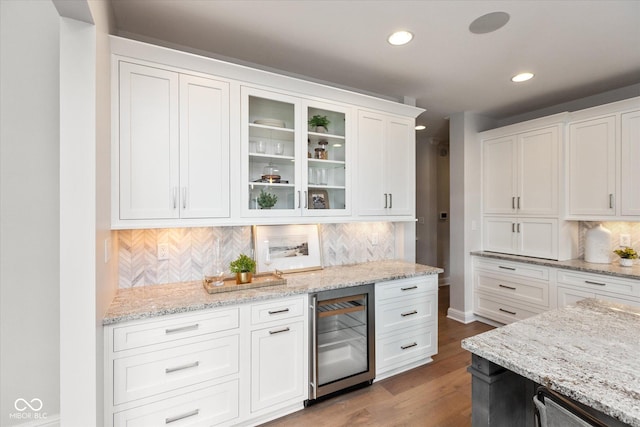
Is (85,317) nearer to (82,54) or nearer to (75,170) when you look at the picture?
(75,170)

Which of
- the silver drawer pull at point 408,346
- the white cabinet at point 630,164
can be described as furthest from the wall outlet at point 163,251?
the white cabinet at point 630,164

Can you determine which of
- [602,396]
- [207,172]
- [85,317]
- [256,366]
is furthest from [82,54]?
[602,396]

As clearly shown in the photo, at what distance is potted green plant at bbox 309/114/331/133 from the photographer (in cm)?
260

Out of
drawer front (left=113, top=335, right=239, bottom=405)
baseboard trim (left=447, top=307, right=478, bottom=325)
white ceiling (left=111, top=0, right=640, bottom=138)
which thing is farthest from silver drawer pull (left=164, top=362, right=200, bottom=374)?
baseboard trim (left=447, top=307, right=478, bottom=325)

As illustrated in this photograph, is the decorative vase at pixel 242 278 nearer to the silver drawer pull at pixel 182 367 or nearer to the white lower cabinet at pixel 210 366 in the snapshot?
the white lower cabinet at pixel 210 366

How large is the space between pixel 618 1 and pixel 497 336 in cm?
218

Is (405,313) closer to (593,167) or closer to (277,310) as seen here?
(277,310)

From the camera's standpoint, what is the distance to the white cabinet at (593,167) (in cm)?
295

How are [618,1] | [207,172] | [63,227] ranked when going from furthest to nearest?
[207,172]
[618,1]
[63,227]

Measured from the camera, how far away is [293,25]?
2.08m

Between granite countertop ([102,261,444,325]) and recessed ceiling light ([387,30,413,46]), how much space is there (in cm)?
187

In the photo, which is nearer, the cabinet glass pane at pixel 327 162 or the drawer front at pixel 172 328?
the drawer front at pixel 172 328

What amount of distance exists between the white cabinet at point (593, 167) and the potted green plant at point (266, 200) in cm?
323

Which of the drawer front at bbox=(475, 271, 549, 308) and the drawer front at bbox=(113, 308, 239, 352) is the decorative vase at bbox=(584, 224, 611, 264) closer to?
the drawer front at bbox=(475, 271, 549, 308)
